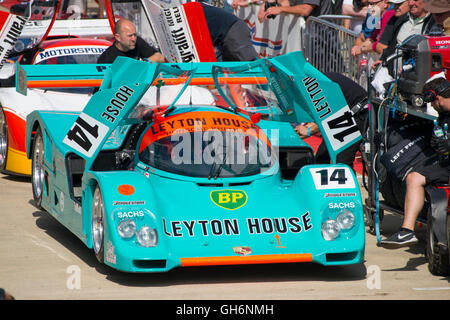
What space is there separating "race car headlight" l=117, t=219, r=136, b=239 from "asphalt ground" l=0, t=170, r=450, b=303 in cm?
39

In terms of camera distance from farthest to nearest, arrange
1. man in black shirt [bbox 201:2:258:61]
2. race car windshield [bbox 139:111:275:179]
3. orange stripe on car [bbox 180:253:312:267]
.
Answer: man in black shirt [bbox 201:2:258:61]
race car windshield [bbox 139:111:275:179]
orange stripe on car [bbox 180:253:312:267]

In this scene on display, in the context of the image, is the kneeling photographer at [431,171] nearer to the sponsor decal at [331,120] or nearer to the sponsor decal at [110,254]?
the sponsor decal at [331,120]

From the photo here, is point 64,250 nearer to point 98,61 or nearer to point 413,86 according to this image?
point 413,86

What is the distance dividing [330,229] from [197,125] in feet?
5.11

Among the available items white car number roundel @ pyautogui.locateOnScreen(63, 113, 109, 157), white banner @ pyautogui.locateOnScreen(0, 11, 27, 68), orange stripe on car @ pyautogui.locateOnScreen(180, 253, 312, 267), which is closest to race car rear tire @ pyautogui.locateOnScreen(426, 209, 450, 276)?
orange stripe on car @ pyautogui.locateOnScreen(180, 253, 312, 267)

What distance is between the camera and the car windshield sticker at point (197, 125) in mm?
7812

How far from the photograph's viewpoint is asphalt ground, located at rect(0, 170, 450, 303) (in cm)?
662

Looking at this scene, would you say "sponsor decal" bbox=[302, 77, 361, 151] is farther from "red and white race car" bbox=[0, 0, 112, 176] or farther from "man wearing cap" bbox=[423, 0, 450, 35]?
"red and white race car" bbox=[0, 0, 112, 176]

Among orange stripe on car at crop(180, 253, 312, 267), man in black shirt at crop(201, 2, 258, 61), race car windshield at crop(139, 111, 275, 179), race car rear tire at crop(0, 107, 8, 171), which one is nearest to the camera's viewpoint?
orange stripe on car at crop(180, 253, 312, 267)

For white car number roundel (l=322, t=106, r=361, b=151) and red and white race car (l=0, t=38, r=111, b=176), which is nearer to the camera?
white car number roundel (l=322, t=106, r=361, b=151)

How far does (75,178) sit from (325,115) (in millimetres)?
2535

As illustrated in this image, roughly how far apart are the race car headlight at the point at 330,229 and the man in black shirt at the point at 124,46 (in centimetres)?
526

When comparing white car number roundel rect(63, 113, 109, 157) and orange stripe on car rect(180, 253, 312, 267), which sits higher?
white car number roundel rect(63, 113, 109, 157)

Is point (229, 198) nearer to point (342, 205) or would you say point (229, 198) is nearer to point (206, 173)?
point (206, 173)
